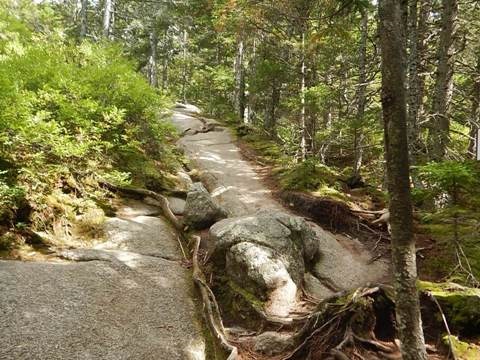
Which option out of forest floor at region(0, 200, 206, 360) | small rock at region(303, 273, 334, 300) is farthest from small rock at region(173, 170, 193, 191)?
small rock at region(303, 273, 334, 300)

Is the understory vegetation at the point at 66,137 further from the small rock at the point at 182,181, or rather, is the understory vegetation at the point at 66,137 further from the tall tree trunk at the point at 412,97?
the tall tree trunk at the point at 412,97

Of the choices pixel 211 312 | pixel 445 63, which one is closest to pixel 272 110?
pixel 445 63

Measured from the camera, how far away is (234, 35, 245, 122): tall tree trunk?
835 inches

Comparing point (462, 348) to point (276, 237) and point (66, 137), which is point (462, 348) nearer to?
point (276, 237)

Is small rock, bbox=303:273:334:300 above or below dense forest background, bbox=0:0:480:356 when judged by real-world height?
below

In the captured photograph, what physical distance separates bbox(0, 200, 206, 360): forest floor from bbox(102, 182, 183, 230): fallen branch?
1.76 m

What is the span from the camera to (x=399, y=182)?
400 cm

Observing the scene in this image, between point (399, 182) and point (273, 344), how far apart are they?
321 cm

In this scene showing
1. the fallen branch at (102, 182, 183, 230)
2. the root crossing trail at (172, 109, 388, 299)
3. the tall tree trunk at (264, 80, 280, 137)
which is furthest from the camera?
the tall tree trunk at (264, 80, 280, 137)

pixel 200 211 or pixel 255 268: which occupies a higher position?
pixel 200 211

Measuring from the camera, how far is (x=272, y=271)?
7152 millimetres

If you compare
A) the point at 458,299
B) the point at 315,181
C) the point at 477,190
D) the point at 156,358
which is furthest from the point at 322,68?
the point at 156,358

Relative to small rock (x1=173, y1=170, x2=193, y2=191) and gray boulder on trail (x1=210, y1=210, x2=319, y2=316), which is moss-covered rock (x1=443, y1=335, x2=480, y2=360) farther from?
small rock (x1=173, y1=170, x2=193, y2=191)

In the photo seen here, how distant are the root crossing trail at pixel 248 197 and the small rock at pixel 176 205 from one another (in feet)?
4.59
